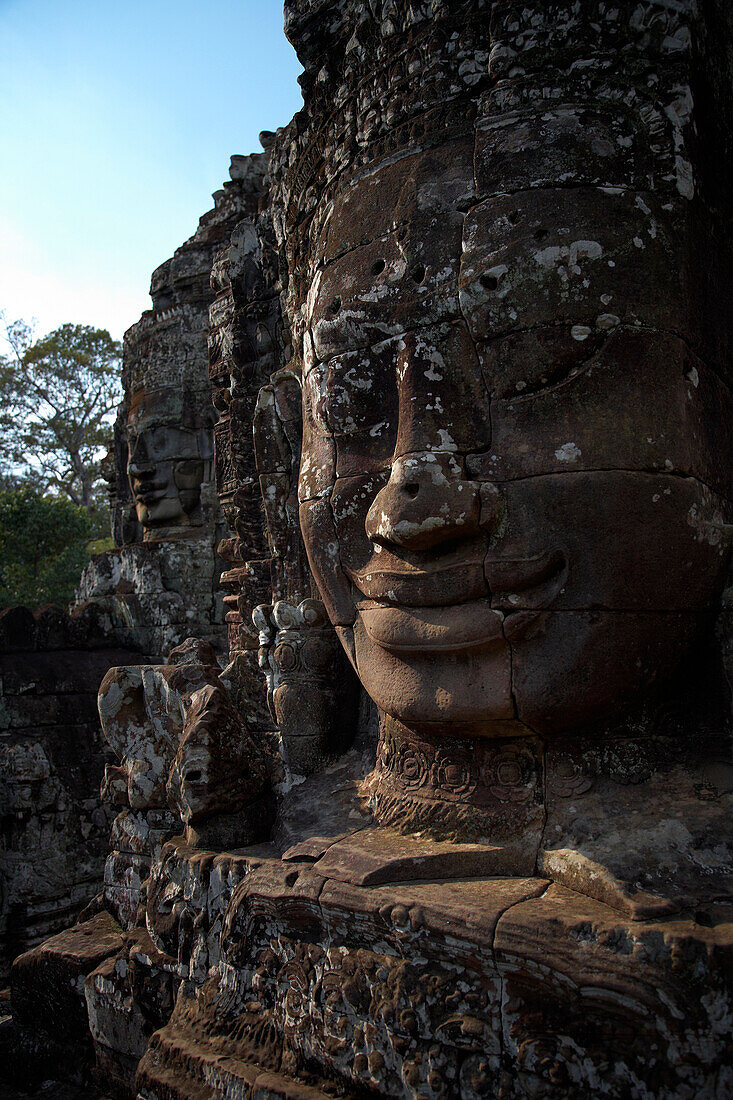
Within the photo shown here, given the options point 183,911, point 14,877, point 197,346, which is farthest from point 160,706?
point 197,346

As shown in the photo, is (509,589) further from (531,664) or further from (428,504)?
(428,504)

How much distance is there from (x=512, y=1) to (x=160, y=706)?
2.94 meters

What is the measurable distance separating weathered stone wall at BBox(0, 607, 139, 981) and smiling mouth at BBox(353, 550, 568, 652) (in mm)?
4733

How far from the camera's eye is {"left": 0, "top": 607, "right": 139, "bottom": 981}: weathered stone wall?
586 cm

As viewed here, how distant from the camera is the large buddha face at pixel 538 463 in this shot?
2.19m

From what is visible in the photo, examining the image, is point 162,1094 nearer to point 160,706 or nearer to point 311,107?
point 160,706

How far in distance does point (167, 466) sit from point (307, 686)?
675 cm

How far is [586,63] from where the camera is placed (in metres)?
2.33

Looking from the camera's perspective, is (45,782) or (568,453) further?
(45,782)

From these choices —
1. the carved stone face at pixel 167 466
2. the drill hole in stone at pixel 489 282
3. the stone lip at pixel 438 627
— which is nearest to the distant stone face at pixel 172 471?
the carved stone face at pixel 167 466

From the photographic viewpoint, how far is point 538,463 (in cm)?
224

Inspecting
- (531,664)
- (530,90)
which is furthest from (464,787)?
(530,90)

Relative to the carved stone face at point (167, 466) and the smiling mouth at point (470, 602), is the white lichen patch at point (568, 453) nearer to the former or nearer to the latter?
the smiling mouth at point (470, 602)

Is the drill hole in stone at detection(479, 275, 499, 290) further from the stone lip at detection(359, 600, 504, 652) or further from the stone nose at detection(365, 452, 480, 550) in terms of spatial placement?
the stone lip at detection(359, 600, 504, 652)
